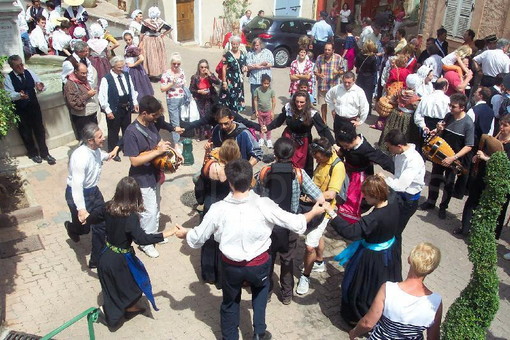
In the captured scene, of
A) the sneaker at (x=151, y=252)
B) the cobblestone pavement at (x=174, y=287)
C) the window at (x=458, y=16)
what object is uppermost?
the window at (x=458, y=16)

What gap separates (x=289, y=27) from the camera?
55.2 feet

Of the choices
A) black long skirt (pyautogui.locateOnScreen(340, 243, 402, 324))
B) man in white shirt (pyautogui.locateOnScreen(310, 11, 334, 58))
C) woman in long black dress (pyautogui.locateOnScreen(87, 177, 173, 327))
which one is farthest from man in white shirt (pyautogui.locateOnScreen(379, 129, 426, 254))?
A: man in white shirt (pyautogui.locateOnScreen(310, 11, 334, 58))

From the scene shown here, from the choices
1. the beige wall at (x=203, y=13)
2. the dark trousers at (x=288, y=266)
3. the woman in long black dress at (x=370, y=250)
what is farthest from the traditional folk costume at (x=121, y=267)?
the beige wall at (x=203, y=13)

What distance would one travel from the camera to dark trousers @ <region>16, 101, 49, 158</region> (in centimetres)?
815

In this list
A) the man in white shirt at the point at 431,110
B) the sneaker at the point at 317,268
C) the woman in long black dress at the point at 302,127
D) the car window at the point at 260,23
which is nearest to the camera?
the sneaker at the point at 317,268

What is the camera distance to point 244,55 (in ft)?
34.9

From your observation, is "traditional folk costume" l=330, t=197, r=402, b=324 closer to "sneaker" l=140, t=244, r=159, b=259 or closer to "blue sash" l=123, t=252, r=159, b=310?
"blue sash" l=123, t=252, r=159, b=310

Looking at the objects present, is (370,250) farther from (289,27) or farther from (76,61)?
(289,27)

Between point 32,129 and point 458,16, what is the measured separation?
39.0 ft

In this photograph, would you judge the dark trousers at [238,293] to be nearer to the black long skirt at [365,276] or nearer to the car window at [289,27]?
the black long skirt at [365,276]

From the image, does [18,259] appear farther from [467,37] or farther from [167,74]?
[467,37]

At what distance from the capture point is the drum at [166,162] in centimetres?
593

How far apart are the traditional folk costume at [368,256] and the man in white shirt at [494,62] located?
6.77 metres

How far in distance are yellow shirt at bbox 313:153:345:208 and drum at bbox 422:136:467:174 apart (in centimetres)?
212
